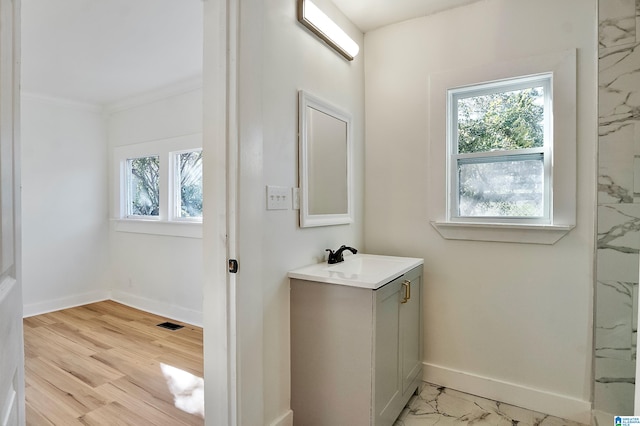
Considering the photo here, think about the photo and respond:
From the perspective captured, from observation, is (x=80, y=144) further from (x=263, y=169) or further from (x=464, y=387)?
(x=464, y=387)

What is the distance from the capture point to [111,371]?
252 cm

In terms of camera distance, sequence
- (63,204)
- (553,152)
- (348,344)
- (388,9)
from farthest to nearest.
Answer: (63,204)
(388,9)
(553,152)
(348,344)

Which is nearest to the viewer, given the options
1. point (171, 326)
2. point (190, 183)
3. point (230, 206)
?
point (230, 206)

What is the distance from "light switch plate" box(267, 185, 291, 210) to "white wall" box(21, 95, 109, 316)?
135 inches

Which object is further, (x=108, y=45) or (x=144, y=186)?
(x=144, y=186)

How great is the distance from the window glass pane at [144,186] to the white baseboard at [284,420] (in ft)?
9.68

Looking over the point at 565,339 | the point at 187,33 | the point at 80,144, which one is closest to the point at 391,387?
the point at 565,339

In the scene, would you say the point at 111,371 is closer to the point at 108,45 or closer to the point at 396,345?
the point at 396,345

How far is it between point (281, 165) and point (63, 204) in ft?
11.7

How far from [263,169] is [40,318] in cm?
365

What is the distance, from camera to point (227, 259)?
1.47 meters

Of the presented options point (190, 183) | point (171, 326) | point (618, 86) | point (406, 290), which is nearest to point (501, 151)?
point (618, 86)

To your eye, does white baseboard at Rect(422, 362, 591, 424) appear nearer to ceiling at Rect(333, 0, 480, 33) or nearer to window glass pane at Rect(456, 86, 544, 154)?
window glass pane at Rect(456, 86, 544, 154)

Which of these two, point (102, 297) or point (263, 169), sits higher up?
point (263, 169)
